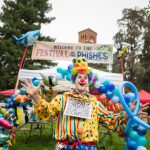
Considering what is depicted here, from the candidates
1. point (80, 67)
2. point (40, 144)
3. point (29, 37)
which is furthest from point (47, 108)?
point (29, 37)

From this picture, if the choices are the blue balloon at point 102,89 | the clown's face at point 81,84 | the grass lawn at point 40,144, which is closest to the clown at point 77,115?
the clown's face at point 81,84

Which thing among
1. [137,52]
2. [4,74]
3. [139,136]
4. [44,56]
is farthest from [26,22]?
[139,136]

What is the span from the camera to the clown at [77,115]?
400 centimetres

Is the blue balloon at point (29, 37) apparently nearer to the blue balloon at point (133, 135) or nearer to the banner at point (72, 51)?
the banner at point (72, 51)

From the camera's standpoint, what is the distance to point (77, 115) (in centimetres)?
410

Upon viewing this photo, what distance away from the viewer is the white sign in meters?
4.09

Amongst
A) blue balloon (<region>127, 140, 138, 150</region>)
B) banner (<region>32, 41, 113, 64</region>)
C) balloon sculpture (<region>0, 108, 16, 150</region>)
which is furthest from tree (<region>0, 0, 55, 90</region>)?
blue balloon (<region>127, 140, 138, 150</region>)

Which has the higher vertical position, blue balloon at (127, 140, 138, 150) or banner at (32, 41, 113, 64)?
banner at (32, 41, 113, 64)

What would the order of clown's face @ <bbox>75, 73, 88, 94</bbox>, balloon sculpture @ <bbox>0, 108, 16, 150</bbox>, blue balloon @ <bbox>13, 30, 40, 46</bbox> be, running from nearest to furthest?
clown's face @ <bbox>75, 73, 88, 94</bbox>, balloon sculpture @ <bbox>0, 108, 16, 150</bbox>, blue balloon @ <bbox>13, 30, 40, 46</bbox>

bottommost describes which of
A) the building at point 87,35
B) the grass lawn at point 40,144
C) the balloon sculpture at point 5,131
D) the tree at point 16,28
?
the grass lawn at point 40,144

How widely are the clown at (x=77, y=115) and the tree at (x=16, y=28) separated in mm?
23510

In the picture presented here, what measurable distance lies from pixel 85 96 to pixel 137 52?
29398 mm

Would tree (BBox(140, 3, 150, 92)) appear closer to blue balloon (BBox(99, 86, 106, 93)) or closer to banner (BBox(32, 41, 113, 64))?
banner (BBox(32, 41, 113, 64))

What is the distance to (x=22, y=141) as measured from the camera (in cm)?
921
